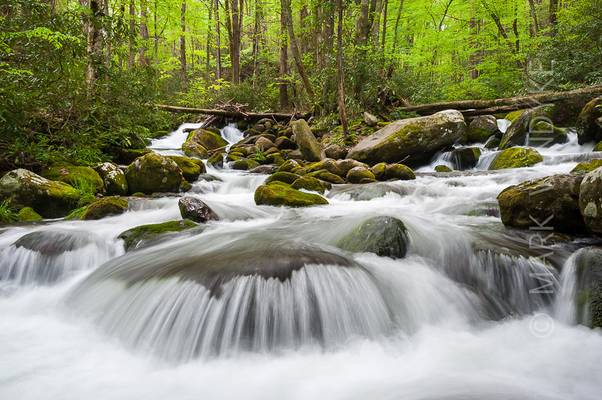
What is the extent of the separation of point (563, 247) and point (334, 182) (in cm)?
529

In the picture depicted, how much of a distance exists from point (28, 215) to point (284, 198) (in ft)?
13.0

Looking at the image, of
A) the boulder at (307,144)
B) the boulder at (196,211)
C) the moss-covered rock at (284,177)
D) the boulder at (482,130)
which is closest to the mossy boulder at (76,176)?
the boulder at (196,211)

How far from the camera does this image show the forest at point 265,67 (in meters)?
6.58

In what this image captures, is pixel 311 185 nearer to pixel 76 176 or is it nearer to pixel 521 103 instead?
pixel 76 176

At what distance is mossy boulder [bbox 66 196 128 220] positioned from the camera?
19.4 ft

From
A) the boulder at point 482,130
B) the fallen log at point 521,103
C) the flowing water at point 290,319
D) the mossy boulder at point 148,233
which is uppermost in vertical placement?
the fallen log at point 521,103

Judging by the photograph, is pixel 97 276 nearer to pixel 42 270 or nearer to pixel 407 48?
pixel 42 270

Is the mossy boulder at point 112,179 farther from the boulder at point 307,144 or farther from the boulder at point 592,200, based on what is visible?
the boulder at point 592,200

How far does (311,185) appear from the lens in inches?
317

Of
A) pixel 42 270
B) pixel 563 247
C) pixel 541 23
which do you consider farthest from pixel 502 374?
pixel 541 23

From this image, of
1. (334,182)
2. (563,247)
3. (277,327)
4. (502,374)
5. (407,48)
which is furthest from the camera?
(407,48)

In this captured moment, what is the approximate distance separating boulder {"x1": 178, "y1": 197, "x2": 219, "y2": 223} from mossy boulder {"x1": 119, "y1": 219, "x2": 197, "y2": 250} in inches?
18.9

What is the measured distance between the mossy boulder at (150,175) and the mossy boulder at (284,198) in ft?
6.99

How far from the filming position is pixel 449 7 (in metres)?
18.2
